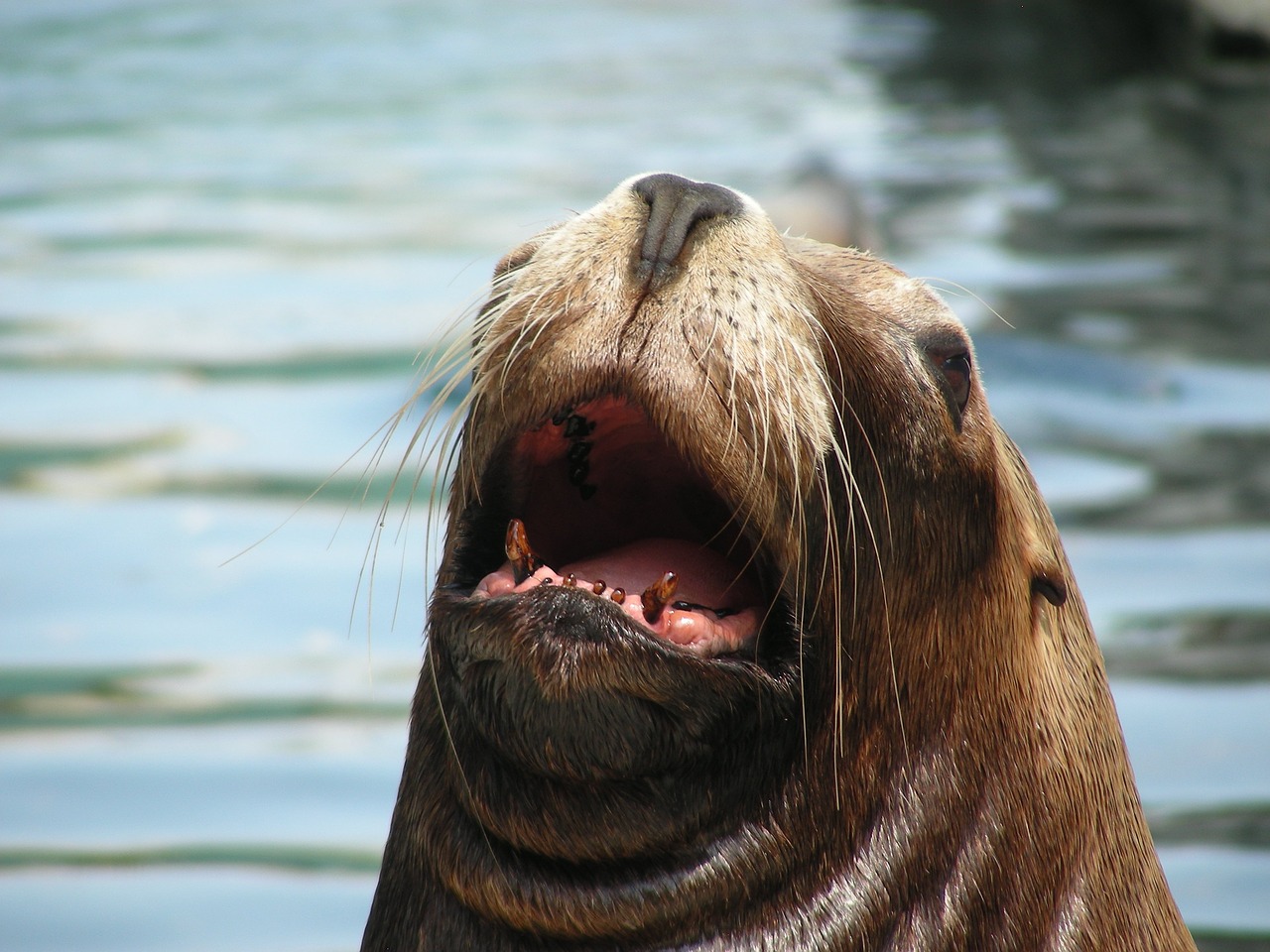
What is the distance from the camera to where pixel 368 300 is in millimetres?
9945

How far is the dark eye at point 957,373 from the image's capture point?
2.88 meters

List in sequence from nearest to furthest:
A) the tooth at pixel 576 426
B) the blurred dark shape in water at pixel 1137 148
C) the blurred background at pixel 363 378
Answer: the tooth at pixel 576 426, the blurred background at pixel 363 378, the blurred dark shape in water at pixel 1137 148

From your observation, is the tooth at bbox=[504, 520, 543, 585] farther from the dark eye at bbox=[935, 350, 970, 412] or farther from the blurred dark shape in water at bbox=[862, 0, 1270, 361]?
the blurred dark shape in water at bbox=[862, 0, 1270, 361]

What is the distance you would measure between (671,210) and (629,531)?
526mm

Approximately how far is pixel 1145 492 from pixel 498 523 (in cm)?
474

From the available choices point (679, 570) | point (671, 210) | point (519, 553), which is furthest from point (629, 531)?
point (671, 210)

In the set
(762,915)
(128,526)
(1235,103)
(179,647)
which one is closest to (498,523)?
(762,915)

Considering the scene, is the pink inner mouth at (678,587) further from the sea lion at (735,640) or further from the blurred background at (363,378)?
the blurred background at (363,378)

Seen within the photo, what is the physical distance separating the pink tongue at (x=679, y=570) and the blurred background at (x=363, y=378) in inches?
20.0

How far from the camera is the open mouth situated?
101 inches

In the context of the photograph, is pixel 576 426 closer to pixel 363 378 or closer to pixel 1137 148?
pixel 363 378

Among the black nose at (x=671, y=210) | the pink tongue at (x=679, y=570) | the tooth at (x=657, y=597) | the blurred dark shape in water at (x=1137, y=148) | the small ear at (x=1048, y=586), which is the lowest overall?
the blurred dark shape in water at (x=1137, y=148)

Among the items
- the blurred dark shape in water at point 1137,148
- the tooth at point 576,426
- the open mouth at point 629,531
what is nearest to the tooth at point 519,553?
the open mouth at point 629,531

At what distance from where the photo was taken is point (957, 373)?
2891 mm
